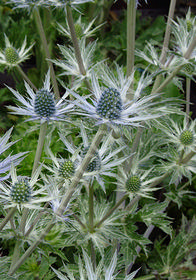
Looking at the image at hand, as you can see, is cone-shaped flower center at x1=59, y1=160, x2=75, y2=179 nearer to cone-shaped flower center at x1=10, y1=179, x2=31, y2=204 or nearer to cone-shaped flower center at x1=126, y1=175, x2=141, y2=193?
cone-shaped flower center at x1=10, y1=179, x2=31, y2=204

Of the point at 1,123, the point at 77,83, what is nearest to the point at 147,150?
the point at 77,83

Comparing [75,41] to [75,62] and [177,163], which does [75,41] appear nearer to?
[75,62]

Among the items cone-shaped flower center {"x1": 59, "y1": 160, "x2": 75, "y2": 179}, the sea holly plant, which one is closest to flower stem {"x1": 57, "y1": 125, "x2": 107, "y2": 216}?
the sea holly plant

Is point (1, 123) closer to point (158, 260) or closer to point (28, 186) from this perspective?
point (28, 186)

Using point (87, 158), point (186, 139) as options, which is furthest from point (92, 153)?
point (186, 139)

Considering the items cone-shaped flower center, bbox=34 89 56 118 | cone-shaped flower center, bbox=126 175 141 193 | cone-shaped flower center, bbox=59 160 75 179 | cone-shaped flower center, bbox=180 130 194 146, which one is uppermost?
cone-shaped flower center, bbox=34 89 56 118

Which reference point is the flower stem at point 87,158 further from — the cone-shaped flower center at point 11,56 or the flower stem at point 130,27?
the cone-shaped flower center at point 11,56
